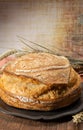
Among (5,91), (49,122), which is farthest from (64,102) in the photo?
(5,91)

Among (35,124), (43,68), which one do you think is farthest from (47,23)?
(35,124)

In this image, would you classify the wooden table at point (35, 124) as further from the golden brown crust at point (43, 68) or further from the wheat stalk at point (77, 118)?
the golden brown crust at point (43, 68)

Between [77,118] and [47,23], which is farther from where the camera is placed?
[47,23]

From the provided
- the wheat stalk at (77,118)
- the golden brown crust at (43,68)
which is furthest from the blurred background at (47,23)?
the wheat stalk at (77,118)

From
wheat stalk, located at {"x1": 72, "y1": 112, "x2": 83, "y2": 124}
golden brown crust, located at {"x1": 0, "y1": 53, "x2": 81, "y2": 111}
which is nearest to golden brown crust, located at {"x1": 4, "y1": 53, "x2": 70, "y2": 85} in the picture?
golden brown crust, located at {"x1": 0, "y1": 53, "x2": 81, "y2": 111}

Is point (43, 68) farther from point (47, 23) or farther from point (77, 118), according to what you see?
point (47, 23)

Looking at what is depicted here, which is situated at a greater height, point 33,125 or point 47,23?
point 47,23
